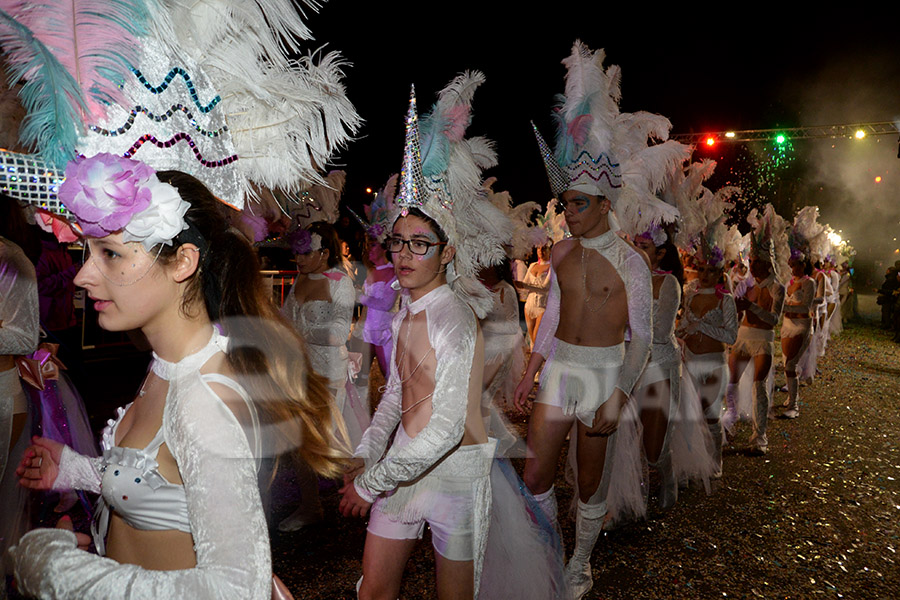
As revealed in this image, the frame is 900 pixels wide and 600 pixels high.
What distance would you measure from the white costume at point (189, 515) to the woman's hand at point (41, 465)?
475 mm

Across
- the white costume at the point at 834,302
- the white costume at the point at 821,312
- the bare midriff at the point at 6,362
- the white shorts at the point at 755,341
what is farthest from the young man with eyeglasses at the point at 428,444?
the white costume at the point at 834,302

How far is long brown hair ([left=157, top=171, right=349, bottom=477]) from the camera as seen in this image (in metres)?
1.63

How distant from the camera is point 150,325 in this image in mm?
1602

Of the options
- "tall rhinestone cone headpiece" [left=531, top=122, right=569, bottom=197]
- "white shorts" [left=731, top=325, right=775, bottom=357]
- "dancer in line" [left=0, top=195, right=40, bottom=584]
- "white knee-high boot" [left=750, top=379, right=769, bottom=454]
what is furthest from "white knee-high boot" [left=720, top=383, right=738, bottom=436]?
"dancer in line" [left=0, top=195, right=40, bottom=584]

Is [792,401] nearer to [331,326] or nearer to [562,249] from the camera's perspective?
[562,249]

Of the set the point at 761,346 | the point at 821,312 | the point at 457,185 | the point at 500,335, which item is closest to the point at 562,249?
the point at 457,185

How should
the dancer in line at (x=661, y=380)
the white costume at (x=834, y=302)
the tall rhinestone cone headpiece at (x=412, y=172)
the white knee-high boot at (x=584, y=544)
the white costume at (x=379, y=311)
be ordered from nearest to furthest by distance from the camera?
the tall rhinestone cone headpiece at (x=412, y=172) → the white knee-high boot at (x=584, y=544) → the dancer in line at (x=661, y=380) → the white costume at (x=379, y=311) → the white costume at (x=834, y=302)

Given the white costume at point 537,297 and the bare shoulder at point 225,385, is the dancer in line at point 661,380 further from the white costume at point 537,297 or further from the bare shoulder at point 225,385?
the white costume at point 537,297

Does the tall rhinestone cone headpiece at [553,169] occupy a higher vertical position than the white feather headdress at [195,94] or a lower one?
higher

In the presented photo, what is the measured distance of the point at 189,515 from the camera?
1.34m

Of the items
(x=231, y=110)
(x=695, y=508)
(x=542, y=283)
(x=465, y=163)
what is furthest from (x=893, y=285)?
(x=231, y=110)

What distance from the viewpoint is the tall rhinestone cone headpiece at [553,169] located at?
4.34 m

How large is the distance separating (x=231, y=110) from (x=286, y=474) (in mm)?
4391

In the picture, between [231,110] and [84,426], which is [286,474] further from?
[231,110]
